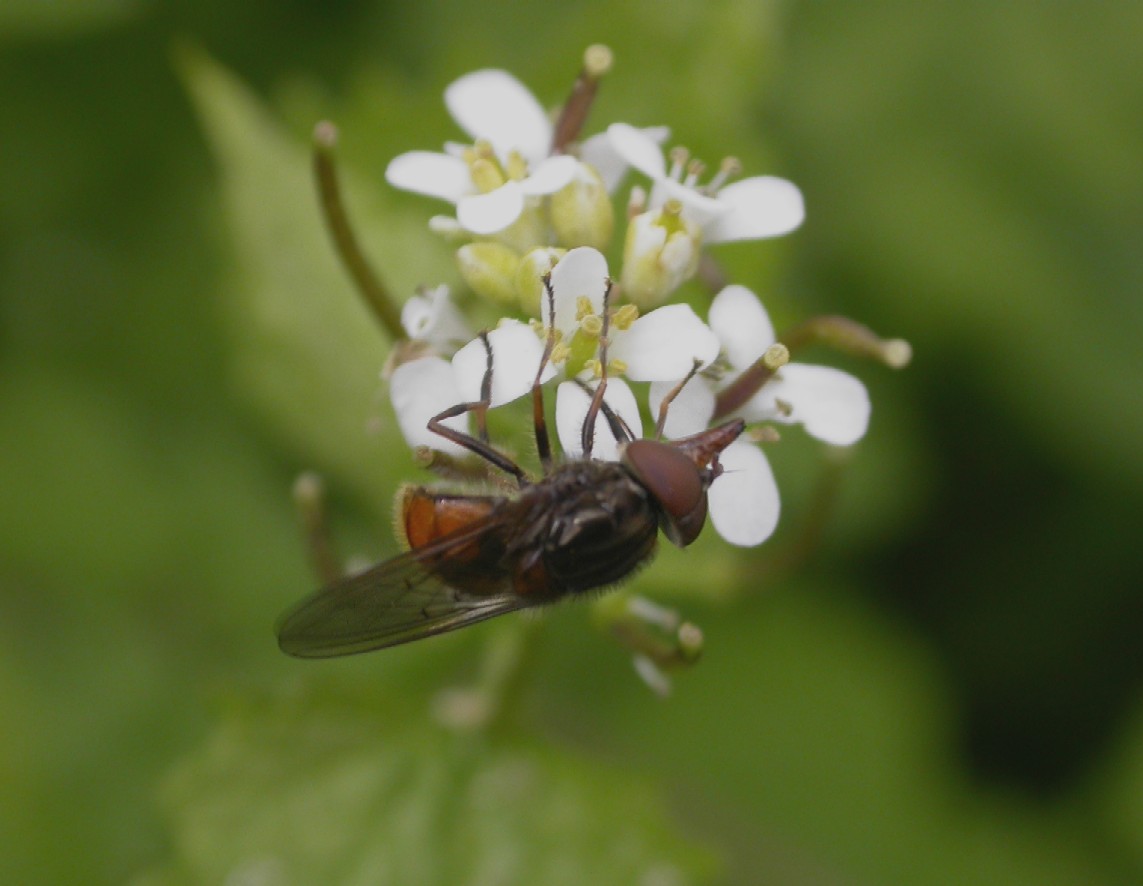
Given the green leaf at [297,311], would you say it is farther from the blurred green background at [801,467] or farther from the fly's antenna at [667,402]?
the fly's antenna at [667,402]

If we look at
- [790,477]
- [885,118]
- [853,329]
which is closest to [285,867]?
[853,329]

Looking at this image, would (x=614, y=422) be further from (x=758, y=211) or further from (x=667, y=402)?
(x=758, y=211)

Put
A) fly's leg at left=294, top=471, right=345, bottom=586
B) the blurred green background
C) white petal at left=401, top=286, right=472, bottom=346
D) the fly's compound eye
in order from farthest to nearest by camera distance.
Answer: the blurred green background
fly's leg at left=294, top=471, right=345, bottom=586
white petal at left=401, top=286, right=472, bottom=346
the fly's compound eye

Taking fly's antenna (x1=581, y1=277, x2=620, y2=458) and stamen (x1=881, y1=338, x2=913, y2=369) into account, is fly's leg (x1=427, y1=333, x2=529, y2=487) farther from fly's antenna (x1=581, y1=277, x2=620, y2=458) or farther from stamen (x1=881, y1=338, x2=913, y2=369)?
stamen (x1=881, y1=338, x2=913, y2=369)

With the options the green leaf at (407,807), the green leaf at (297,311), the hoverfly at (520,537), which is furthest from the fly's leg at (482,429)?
the green leaf at (407,807)

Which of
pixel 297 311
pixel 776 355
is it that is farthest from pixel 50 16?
pixel 776 355

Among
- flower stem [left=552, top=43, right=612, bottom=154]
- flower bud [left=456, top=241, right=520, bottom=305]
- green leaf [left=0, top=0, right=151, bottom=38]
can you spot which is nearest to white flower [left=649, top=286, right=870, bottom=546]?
flower bud [left=456, top=241, right=520, bottom=305]
